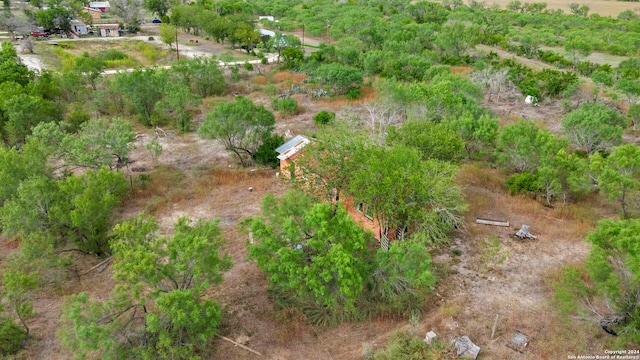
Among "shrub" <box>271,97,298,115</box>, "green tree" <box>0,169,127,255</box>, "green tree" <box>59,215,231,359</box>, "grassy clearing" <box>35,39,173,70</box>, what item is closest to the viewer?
"green tree" <box>59,215,231,359</box>

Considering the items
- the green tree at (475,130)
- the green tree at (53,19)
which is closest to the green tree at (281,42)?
the green tree at (475,130)

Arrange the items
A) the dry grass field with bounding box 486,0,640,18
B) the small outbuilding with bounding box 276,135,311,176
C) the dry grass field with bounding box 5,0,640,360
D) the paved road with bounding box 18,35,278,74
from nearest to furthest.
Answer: the dry grass field with bounding box 5,0,640,360
the small outbuilding with bounding box 276,135,311,176
the paved road with bounding box 18,35,278,74
the dry grass field with bounding box 486,0,640,18

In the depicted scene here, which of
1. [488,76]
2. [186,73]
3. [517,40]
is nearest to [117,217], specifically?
[186,73]

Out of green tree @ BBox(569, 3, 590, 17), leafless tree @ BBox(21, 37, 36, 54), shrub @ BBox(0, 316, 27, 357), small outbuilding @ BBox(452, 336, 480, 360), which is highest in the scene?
green tree @ BBox(569, 3, 590, 17)

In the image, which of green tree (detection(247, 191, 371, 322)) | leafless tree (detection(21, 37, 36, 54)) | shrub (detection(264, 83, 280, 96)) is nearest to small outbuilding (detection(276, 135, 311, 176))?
green tree (detection(247, 191, 371, 322))

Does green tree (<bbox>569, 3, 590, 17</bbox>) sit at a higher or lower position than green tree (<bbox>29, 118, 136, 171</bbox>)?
higher

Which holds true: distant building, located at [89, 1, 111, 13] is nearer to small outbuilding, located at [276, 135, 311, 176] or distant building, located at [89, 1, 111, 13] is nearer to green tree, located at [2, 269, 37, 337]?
small outbuilding, located at [276, 135, 311, 176]

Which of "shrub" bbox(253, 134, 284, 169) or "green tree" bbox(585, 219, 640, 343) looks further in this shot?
"shrub" bbox(253, 134, 284, 169)

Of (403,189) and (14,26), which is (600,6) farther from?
(14,26)
